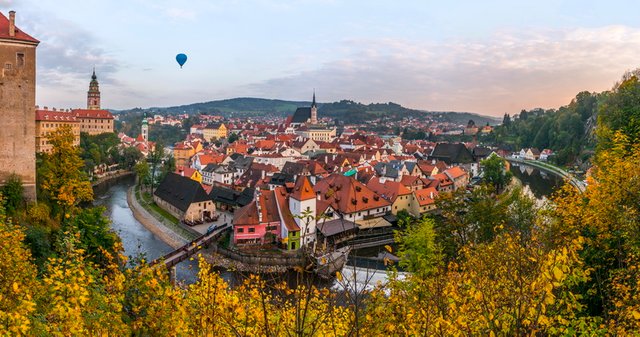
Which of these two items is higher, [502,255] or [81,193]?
[502,255]

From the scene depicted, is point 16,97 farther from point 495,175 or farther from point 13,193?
point 495,175

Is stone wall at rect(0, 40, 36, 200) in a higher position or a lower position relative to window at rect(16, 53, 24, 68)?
lower

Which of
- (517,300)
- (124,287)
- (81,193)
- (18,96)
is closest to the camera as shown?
(517,300)

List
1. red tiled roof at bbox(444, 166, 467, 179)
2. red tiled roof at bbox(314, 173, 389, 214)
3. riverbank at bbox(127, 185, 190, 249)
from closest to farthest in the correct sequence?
riverbank at bbox(127, 185, 190, 249)
red tiled roof at bbox(314, 173, 389, 214)
red tiled roof at bbox(444, 166, 467, 179)

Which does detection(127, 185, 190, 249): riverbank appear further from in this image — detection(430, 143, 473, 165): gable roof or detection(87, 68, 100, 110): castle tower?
detection(87, 68, 100, 110): castle tower

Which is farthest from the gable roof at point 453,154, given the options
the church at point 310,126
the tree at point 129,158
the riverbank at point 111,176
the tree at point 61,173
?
the tree at point 61,173

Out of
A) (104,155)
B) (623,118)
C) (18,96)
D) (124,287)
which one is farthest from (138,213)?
(623,118)

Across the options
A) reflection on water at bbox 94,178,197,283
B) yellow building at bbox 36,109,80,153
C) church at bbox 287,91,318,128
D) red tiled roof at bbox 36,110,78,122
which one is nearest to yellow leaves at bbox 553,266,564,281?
reflection on water at bbox 94,178,197,283

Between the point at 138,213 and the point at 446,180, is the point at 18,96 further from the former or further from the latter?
the point at 446,180
